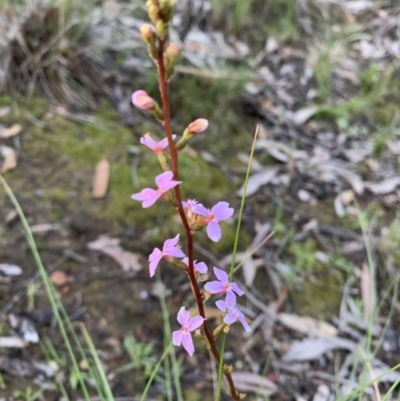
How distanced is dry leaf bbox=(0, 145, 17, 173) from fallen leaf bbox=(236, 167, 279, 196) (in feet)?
3.59

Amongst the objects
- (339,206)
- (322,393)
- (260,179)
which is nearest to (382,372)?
(322,393)

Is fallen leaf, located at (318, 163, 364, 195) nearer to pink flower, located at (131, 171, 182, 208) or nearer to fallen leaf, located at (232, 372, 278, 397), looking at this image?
fallen leaf, located at (232, 372, 278, 397)

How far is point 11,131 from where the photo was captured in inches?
87.2

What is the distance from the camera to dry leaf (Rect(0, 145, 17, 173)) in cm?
206

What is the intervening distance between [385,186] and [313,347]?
1261mm

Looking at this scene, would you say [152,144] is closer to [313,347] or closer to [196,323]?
[196,323]

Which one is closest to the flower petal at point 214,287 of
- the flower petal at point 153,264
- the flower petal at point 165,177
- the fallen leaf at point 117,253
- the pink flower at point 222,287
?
the pink flower at point 222,287

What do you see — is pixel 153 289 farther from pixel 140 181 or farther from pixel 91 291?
pixel 140 181

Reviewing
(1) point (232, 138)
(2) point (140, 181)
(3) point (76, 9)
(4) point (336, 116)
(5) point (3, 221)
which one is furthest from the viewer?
(4) point (336, 116)

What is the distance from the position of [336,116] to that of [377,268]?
1.32 meters

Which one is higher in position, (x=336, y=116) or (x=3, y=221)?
(x=3, y=221)

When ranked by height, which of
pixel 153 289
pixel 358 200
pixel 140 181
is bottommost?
pixel 358 200

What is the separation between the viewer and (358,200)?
2.70m

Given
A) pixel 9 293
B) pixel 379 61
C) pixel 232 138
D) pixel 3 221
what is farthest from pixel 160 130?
pixel 379 61
